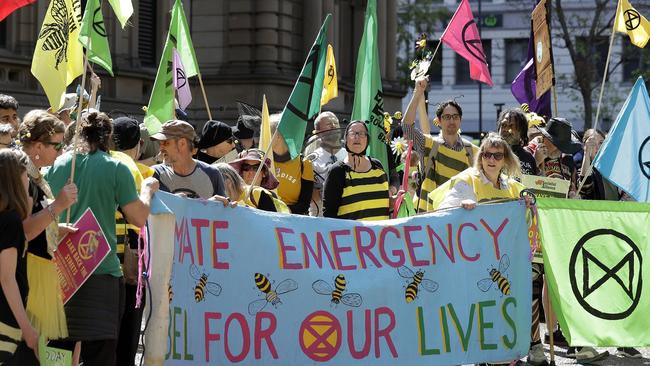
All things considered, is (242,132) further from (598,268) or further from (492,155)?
(598,268)

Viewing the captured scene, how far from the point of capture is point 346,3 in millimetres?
36031

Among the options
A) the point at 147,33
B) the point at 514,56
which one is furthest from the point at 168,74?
the point at 514,56

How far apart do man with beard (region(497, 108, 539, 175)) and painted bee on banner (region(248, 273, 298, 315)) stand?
338cm

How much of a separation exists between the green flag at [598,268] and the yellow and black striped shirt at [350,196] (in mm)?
1133

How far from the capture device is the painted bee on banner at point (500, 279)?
868 cm

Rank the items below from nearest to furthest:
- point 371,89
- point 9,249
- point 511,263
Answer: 1. point 9,249
2. point 511,263
3. point 371,89

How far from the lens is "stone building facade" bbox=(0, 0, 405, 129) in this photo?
73.6 feet

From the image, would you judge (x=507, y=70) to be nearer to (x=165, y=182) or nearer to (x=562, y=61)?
(x=562, y=61)

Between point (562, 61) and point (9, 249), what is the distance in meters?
56.8

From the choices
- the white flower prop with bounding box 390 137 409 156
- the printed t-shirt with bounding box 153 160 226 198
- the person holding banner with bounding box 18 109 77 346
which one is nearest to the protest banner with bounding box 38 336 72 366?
the person holding banner with bounding box 18 109 77 346

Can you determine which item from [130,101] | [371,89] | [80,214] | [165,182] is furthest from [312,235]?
[130,101]

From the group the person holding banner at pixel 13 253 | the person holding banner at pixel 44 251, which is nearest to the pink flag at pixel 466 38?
the person holding banner at pixel 44 251

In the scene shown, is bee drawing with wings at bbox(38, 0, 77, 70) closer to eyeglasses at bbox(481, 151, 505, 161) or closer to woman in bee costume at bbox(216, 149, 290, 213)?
woman in bee costume at bbox(216, 149, 290, 213)

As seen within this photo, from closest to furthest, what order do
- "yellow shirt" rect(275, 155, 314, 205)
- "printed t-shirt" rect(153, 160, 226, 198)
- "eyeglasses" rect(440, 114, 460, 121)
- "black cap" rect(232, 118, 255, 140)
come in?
1. "printed t-shirt" rect(153, 160, 226, 198)
2. "eyeglasses" rect(440, 114, 460, 121)
3. "yellow shirt" rect(275, 155, 314, 205)
4. "black cap" rect(232, 118, 255, 140)
